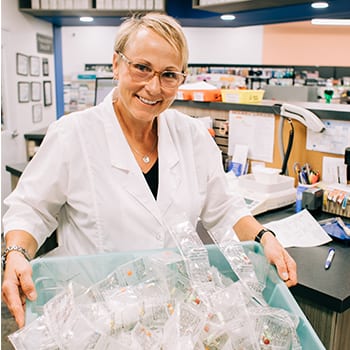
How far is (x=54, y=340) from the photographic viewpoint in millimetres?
824

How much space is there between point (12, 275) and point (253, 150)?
1.74 m

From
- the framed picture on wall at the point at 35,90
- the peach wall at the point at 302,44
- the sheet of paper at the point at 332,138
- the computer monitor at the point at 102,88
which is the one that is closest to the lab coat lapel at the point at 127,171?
the sheet of paper at the point at 332,138

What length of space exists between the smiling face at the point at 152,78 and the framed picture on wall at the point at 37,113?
3857 millimetres

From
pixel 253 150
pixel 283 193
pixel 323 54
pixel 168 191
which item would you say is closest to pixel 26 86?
pixel 253 150

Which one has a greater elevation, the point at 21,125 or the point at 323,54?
the point at 323,54

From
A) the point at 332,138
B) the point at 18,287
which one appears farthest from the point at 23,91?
the point at 18,287

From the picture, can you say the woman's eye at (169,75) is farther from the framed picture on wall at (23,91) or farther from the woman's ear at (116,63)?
the framed picture on wall at (23,91)

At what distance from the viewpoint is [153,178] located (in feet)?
4.39

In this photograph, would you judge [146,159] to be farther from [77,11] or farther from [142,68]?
[77,11]

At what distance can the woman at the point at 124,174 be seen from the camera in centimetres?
119

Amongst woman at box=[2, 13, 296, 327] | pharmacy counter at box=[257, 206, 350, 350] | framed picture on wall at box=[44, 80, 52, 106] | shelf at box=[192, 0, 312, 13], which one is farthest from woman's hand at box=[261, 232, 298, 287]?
framed picture on wall at box=[44, 80, 52, 106]

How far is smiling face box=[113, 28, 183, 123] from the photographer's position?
46.8 inches

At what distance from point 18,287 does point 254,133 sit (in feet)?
5.79

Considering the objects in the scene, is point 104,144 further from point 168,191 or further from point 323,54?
point 323,54
